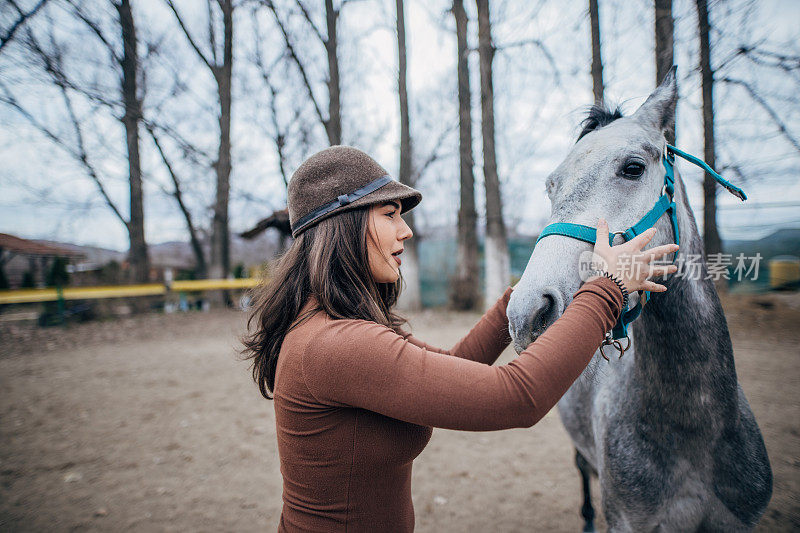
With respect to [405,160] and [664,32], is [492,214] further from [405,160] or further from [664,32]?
[664,32]

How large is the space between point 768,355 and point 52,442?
1046cm

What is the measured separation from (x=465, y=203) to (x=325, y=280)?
35.8ft

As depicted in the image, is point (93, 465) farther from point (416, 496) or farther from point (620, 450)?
point (620, 450)

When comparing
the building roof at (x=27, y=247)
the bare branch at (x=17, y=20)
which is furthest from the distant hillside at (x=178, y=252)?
the bare branch at (x=17, y=20)

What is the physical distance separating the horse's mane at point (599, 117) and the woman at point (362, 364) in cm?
83

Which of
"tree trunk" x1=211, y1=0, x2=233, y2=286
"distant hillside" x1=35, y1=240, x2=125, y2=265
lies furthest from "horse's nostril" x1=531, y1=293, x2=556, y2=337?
"tree trunk" x1=211, y1=0, x2=233, y2=286

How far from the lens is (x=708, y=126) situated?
532cm

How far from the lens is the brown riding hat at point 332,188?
131 centimetres

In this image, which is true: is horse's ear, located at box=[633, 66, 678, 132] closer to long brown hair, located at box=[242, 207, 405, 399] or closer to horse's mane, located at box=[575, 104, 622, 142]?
horse's mane, located at box=[575, 104, 622, 142]

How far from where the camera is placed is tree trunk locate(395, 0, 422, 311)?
1223cm

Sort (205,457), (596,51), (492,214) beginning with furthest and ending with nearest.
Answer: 1. (492,214)
2. (596,51)
3. (205,457)

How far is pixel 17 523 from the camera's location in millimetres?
3051

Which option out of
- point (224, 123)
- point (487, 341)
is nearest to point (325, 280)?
point (487, 341)

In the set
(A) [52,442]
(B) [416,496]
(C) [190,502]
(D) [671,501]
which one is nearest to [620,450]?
(D) [671,501]
